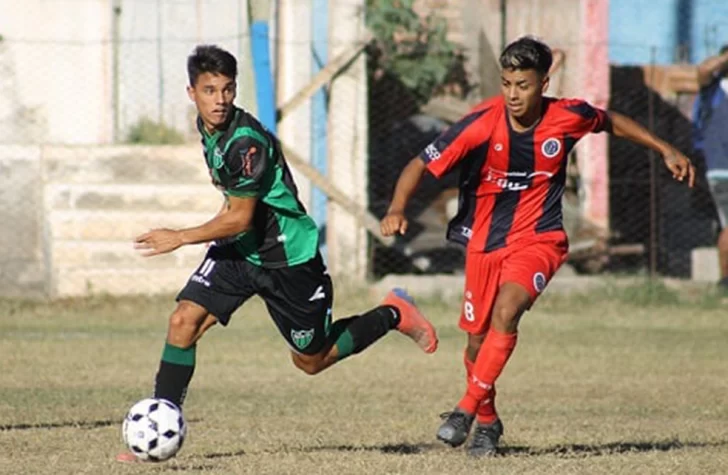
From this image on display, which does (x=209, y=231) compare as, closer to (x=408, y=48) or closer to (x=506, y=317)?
(x=506, y=317)

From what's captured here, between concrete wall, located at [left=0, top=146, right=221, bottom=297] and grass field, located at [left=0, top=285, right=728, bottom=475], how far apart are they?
30cm

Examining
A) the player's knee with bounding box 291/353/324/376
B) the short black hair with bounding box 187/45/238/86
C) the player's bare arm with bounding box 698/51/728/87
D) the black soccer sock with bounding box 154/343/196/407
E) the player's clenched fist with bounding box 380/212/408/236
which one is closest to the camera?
the short black hair with bounding box 187/45/238/86

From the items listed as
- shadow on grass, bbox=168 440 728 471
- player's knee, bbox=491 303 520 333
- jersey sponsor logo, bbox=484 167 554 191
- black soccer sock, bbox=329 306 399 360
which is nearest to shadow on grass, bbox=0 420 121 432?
shadow on grass, bbox=168 440 728 471

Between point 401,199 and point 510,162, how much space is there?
617 millimetres

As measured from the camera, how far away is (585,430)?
30.2 ft

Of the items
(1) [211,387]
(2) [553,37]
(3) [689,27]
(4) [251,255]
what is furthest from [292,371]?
(3) [689,27]

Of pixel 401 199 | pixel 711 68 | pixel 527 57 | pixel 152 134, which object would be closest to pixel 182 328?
pixel 401 199

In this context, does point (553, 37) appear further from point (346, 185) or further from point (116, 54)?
point (116, 54)

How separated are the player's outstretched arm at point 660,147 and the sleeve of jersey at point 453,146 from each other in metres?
0.67

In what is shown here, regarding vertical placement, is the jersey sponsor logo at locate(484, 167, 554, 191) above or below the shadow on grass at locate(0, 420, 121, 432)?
above

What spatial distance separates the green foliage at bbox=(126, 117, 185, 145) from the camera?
56.7ft

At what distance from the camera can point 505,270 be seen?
8102 millimetres

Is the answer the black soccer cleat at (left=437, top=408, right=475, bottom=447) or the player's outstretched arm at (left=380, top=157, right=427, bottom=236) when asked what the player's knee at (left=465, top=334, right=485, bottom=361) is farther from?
the player's outstretched arm at (left=380, top=157, right=427, bottom=236)

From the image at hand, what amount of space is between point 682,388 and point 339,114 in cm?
679
